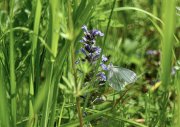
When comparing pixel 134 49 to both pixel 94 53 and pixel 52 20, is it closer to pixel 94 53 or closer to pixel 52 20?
pixel 94 53

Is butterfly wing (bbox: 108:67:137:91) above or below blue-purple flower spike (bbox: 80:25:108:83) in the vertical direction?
below

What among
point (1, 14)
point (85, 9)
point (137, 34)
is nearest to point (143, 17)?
point (137, 34)

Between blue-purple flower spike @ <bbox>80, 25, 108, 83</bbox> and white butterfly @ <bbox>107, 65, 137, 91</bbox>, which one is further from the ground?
blue-purple flower spike @ <bbox>80, 25, 108, 83</bbox>

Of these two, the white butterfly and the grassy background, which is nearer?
the grassy background

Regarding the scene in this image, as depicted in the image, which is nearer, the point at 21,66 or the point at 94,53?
the point at 94,53

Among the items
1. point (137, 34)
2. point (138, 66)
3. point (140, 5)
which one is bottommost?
point (138, 66)

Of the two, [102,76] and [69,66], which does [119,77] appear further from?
[69,66]
